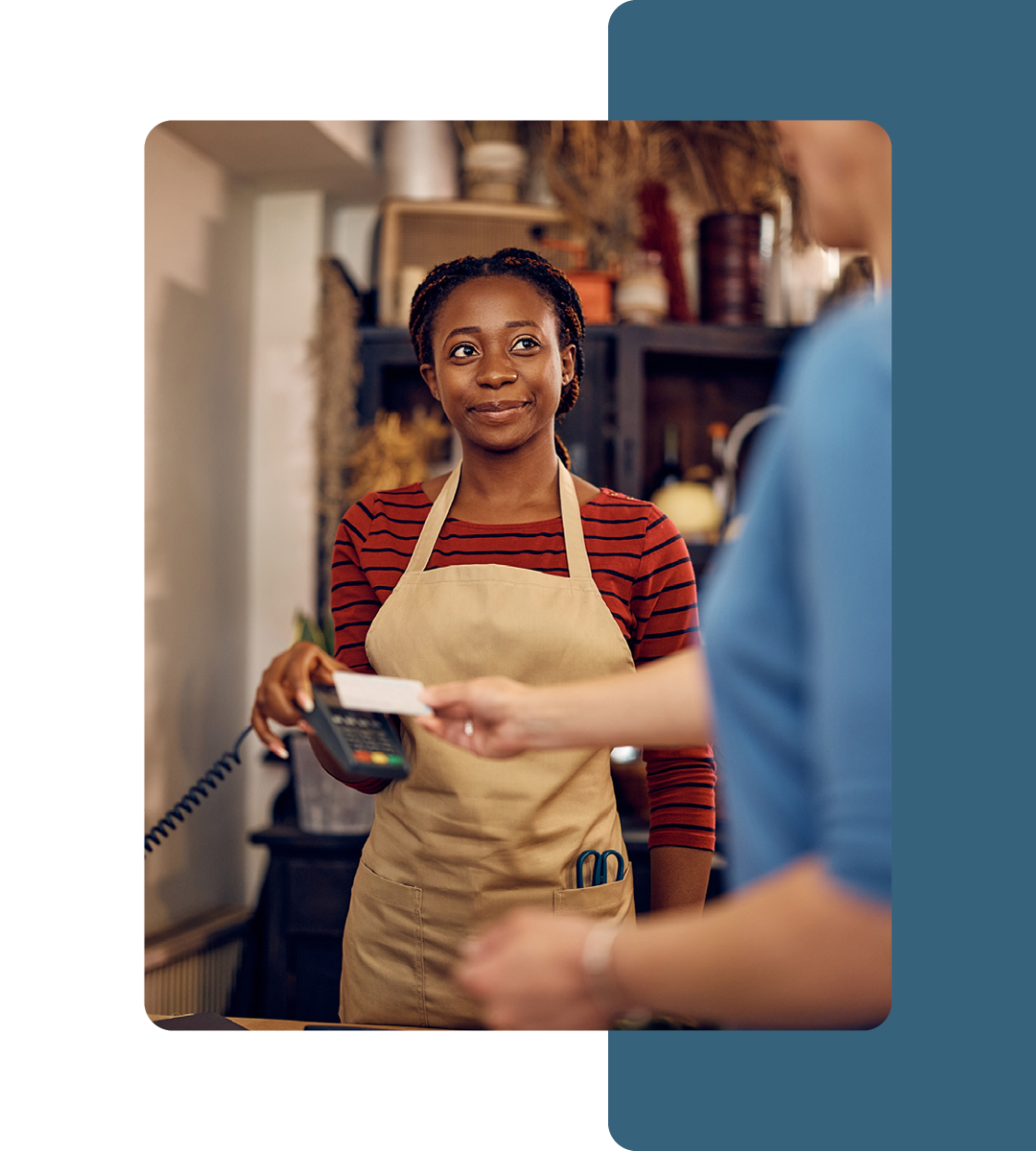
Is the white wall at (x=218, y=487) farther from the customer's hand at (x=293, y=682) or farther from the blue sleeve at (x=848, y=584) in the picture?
the blue sleeve at (x=848, y=584)

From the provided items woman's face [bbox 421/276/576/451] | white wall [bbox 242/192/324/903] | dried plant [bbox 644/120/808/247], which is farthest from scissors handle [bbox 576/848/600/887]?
dried plant [bbox 644/120/808/247]

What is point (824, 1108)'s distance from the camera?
85cm

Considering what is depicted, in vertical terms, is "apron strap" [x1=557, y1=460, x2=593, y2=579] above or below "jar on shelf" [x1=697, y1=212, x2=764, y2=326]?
below

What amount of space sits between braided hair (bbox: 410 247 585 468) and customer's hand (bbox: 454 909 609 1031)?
1.56 ft

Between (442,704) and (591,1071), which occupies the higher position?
(442,704)

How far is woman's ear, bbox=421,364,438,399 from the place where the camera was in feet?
2.94

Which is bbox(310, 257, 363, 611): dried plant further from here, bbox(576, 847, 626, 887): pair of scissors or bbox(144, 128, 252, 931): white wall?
bbox(576, 847, 626, 887): pair of scissors

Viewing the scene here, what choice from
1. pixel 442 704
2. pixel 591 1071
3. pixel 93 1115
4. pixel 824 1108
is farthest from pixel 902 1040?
pixel 93 1115

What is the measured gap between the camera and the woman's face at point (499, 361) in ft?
2.82

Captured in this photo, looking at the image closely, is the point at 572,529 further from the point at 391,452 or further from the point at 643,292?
the point at 643,292

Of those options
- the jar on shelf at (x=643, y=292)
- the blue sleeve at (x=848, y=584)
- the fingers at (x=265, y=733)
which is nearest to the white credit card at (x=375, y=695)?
the fingers at (x=265, y=733)

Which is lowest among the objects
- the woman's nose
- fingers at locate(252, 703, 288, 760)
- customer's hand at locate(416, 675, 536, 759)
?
fingers at locate(252, 703, 288, 760)
